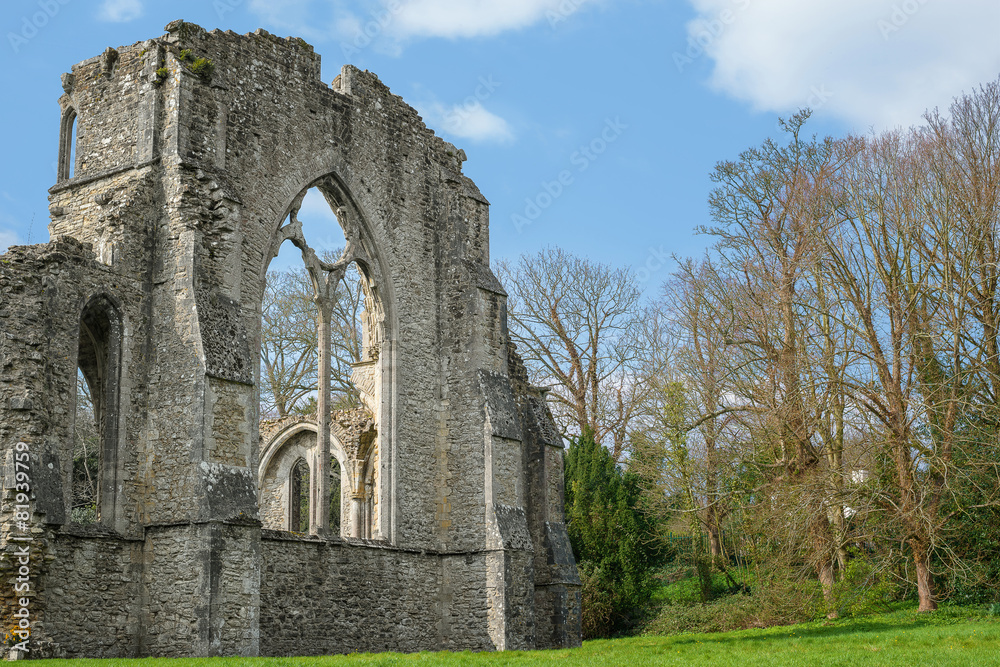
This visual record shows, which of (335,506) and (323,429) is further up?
(323,429)

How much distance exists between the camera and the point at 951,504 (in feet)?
63.9

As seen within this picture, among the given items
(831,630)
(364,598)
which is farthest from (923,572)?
(364,598)

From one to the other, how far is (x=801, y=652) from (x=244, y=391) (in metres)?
7.65

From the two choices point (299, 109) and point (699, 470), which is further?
point (699, 470)

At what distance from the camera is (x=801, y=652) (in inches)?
496

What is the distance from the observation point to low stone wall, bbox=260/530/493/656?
1354cm

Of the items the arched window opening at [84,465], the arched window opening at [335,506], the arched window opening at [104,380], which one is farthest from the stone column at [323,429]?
the arched window opening at [335,506]

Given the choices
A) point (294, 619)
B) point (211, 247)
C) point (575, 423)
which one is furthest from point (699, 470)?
point (211, 247)

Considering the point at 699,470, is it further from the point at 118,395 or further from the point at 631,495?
the point at 118,395

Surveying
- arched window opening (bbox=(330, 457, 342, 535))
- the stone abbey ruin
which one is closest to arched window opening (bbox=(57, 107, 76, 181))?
the stone abbey ruin

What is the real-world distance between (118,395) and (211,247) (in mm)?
2193

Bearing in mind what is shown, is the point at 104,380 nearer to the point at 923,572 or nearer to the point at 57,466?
the point at 57,466

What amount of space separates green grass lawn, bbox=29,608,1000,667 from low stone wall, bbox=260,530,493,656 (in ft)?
5.71

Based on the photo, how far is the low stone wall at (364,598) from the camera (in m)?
13.5
